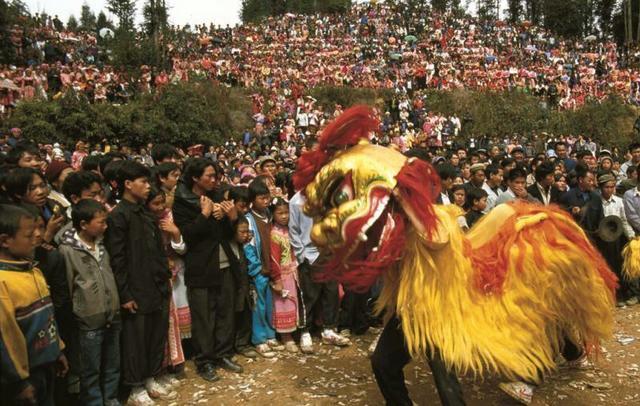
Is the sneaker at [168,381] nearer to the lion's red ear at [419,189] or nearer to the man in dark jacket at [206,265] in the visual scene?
the man in dark jacket at [206,265]

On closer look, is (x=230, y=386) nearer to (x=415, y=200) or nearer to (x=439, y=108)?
(x=415, y=200)

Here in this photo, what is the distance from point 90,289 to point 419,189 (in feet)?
7.85

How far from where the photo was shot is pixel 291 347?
215 inches

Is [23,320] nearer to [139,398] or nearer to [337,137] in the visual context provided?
[139,398]

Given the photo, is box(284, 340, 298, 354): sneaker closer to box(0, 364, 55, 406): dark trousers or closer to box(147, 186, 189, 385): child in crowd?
box(147, 186, 189, 385): child in crowd

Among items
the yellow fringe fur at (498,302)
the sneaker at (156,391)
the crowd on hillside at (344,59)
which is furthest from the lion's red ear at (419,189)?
the crowd on hillside at (344,59)

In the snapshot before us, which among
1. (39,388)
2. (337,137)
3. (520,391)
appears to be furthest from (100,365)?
(520,391)

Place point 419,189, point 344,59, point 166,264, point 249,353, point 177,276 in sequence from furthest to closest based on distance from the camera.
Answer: point 344,59 < point 249,353 < point 177,276 < point 166,264 < point 419,189

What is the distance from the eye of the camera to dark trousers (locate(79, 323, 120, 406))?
3867 millimetres

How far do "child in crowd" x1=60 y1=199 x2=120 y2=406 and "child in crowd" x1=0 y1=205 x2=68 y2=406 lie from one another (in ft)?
1.92

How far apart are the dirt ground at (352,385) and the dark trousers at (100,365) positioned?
22.0 inches

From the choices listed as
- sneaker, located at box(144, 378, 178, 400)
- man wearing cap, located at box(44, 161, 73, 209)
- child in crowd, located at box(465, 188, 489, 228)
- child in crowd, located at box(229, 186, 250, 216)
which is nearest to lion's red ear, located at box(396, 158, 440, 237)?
child in crowd, located at box(229, 186, 250, 216)

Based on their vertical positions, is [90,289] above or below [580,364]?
above

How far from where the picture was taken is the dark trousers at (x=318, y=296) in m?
5.70
